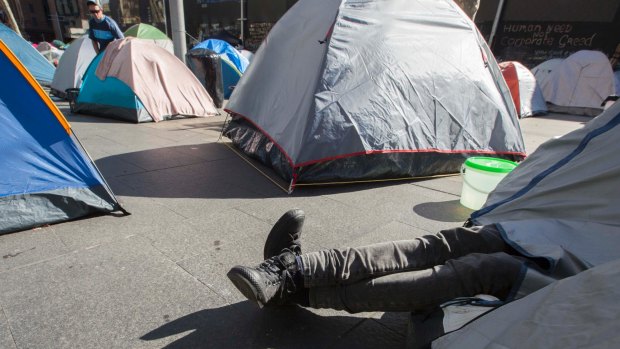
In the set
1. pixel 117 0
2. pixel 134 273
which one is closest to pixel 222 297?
pixel 134 273

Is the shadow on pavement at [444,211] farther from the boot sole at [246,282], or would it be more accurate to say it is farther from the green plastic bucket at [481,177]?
the boot sole at [246,282]

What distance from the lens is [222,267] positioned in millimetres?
2381

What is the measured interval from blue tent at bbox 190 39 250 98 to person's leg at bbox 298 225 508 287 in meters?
9.51

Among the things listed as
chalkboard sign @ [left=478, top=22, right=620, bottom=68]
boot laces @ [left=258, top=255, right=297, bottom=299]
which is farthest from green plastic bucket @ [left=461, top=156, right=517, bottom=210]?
chalkboard sign @ [left=478, top=22, right=620, bottom=68]

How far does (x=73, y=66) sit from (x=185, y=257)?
29.6ft

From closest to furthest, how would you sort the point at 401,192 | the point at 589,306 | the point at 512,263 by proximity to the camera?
the point at 589,306, the point at 512,263, the point at 401,192

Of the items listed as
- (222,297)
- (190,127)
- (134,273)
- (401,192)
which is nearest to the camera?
(222,297)

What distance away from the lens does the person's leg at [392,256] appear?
1726 millimetres

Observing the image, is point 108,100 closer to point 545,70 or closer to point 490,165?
point 490,165

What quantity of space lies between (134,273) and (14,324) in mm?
605

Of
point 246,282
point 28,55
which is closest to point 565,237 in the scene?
point 246,282

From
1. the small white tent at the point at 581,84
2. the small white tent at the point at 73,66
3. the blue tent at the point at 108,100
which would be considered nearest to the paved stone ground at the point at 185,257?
the blue tent at the point at 108,100

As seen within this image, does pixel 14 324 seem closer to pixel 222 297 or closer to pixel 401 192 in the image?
pixel 222 297

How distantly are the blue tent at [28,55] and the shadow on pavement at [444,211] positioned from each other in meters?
12.1
